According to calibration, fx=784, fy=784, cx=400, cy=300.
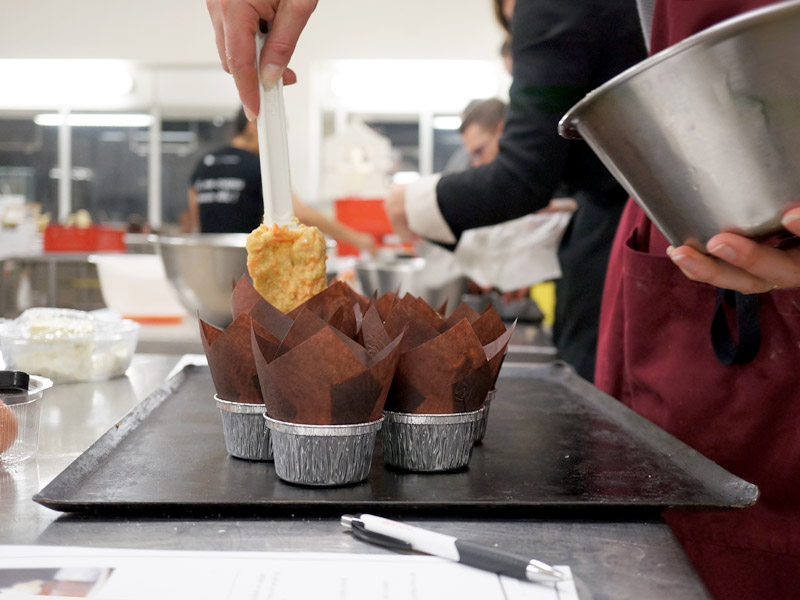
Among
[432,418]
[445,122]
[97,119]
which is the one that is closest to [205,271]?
[432,418]

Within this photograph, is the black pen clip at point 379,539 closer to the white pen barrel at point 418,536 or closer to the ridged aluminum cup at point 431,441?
the white pen barrel at point 418,536

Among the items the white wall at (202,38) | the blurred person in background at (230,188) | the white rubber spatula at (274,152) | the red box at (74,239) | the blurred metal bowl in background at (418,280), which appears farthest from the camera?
the white wall at (202,38)

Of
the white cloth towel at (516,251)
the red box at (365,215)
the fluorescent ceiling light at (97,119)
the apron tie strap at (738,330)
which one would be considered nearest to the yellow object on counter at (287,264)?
the apron tie strap at (738,330)

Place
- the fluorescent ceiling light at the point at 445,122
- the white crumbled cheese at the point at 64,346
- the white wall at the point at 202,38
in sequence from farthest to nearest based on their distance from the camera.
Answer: the fluorescent ceiling light at the point at 445,122, the white wall at the point at 202,38, the white crumbled cheese at the point at 64,346

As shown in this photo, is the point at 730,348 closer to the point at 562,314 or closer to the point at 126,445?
the point at 126,445

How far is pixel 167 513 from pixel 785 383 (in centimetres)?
75

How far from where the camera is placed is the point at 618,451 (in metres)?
0.82

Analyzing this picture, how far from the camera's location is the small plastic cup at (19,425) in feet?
2.50

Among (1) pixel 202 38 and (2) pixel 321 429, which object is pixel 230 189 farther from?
(1) pixel 202 38

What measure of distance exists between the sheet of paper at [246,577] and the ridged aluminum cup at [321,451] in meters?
0.13

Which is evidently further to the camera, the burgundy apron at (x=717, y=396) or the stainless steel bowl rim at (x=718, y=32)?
the burgundy apron at (x=717, y=396)

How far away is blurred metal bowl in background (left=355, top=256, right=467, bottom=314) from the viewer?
2.41m

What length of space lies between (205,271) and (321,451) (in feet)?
3.89

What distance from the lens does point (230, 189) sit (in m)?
3.50
